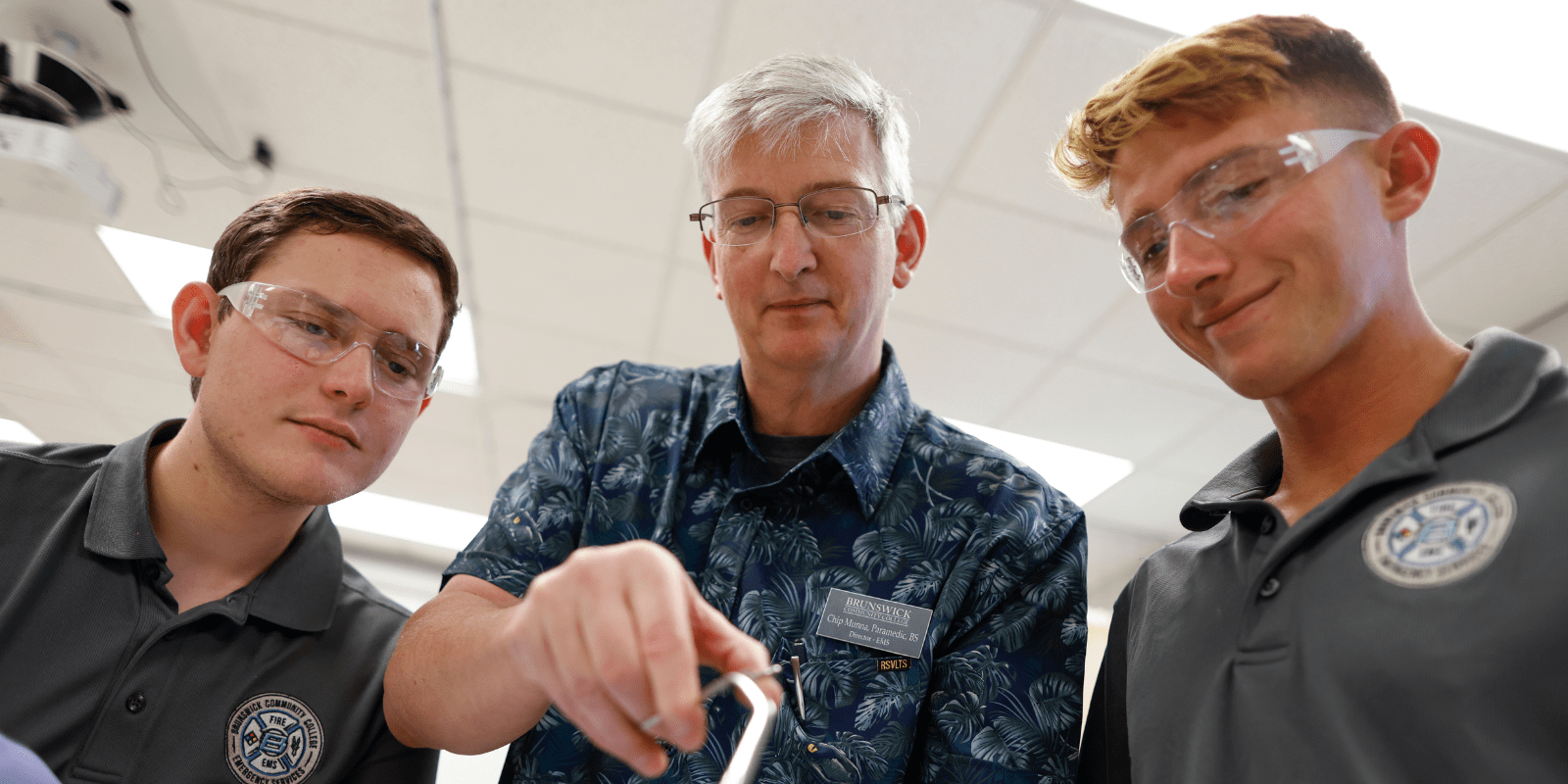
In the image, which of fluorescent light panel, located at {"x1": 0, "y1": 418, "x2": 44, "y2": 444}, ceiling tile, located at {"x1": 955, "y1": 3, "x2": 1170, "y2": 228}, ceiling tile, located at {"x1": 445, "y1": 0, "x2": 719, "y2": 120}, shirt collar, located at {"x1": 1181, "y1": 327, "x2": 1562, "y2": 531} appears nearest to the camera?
shirt collar, located at {"x1": 1181, "y1": 327, "x2": 1562, "y2": 531}

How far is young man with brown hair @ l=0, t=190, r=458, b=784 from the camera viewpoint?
3.75 ft

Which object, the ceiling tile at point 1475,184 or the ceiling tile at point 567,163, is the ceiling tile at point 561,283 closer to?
the ceiling tile at point 567,163

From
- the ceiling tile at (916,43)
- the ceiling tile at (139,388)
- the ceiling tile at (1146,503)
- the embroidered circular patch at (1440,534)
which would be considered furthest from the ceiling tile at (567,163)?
the ceiling tile at (1146,503)

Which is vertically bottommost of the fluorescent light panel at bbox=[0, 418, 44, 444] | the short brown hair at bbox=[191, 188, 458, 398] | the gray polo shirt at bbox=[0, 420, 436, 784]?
the fluorescent light panel at bbox=[0, 418, 44, 444]

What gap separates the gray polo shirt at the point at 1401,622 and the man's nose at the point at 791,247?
2.03 ft

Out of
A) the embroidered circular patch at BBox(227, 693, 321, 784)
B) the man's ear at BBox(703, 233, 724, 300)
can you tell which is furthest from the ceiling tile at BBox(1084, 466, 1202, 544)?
the embroidered circular patch at BBox(227, 693, 321, 784)

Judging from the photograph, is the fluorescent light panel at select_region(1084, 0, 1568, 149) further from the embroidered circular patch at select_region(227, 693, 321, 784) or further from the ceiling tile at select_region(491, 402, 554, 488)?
the ceiling tile at select_region(491, 402, 554, 488)

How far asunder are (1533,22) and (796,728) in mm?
2539

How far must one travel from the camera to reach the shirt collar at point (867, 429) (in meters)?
1.23

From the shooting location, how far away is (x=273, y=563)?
53.8 inches

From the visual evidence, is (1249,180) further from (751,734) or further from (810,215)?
(751,734)

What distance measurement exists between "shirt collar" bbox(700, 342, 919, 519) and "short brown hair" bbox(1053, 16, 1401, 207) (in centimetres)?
50

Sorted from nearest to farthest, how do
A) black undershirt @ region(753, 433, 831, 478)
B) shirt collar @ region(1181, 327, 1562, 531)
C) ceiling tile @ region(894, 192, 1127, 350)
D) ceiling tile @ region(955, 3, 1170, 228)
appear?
1. shirt collar @ region(1181, 327, 1562, 531)
2. black undershirt @ region(753, 433, 831, 478)
3. ceiling tile @ region(955, 3, 1170, 228)
4. ceiling tile @ region(894, 192, 1127, 350)

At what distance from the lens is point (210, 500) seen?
1332 mm
